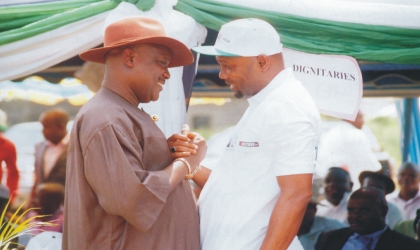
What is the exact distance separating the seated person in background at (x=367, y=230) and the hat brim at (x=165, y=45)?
2.06 m

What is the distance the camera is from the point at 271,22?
9.96 ft

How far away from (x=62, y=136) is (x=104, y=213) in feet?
11.8

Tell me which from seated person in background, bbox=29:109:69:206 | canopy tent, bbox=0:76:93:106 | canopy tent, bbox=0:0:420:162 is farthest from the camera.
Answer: canopy tent, bbox=0:76:93:106

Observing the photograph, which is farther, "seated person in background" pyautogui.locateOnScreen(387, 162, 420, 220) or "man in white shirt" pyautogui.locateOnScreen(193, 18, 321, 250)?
"seated person in background" pyautogui.locateOnScreen(387, 162, 420, 220)

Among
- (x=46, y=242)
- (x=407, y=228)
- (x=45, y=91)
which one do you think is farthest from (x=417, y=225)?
(x=45, y=91)

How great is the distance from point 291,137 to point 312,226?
2564 mm

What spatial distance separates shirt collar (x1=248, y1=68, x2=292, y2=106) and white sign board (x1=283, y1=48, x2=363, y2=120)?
867 mm

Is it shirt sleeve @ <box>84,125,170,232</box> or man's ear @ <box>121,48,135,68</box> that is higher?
man's ear @ <box>121,48,135,68</box>

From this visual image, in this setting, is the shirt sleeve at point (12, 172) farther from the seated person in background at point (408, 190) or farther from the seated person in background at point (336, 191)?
the seated person in background at point (408, 190)

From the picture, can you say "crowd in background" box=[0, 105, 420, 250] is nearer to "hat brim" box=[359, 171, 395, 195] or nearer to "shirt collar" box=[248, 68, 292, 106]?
"hat brim" box=[359, 171, 395, 195]

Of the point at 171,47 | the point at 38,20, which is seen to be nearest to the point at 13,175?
the point at 38,20

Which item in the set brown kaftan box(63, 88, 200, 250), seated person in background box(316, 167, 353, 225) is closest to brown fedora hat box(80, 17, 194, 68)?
brown kaftan box(63, 88, 200, 250)

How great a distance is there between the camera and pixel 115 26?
7.30ft

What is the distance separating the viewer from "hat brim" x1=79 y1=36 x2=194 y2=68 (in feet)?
7.18
